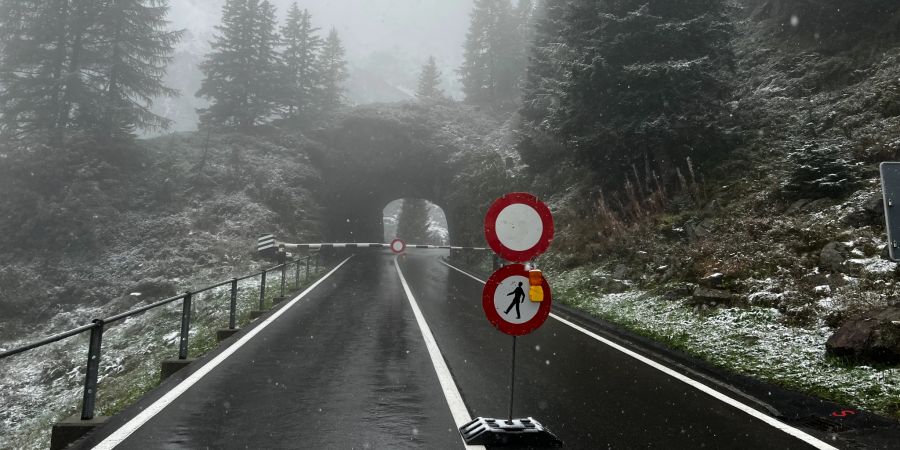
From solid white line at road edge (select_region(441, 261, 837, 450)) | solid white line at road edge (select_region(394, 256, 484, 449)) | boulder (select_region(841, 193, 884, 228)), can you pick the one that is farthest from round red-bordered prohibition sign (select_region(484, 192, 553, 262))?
boulder (select_region(841, 193, 884, 228))

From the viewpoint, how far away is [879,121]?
1370 cm

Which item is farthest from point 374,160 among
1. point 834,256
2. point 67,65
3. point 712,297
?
point 834,256

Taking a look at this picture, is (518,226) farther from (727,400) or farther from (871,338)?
(871,338)

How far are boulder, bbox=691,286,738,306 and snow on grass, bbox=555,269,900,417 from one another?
264 mm

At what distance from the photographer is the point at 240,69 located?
38031mm

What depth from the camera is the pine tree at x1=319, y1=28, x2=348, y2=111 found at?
53.8m

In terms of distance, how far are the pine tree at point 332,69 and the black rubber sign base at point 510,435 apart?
50.1 m

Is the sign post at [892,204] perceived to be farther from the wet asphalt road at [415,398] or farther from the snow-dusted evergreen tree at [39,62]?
the snow-dusted evergreen tree at [39,62]

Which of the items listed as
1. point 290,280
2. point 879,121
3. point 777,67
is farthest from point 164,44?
point 879,121

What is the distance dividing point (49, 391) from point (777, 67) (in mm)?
26169

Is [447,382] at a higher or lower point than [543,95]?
lower

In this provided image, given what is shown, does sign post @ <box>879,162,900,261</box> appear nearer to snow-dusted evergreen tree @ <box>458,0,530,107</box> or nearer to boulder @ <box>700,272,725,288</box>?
boulder @ <box>700,272,725,288</box>

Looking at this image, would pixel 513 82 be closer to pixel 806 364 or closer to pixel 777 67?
pixel 777 67

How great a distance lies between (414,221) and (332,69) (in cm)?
2568
